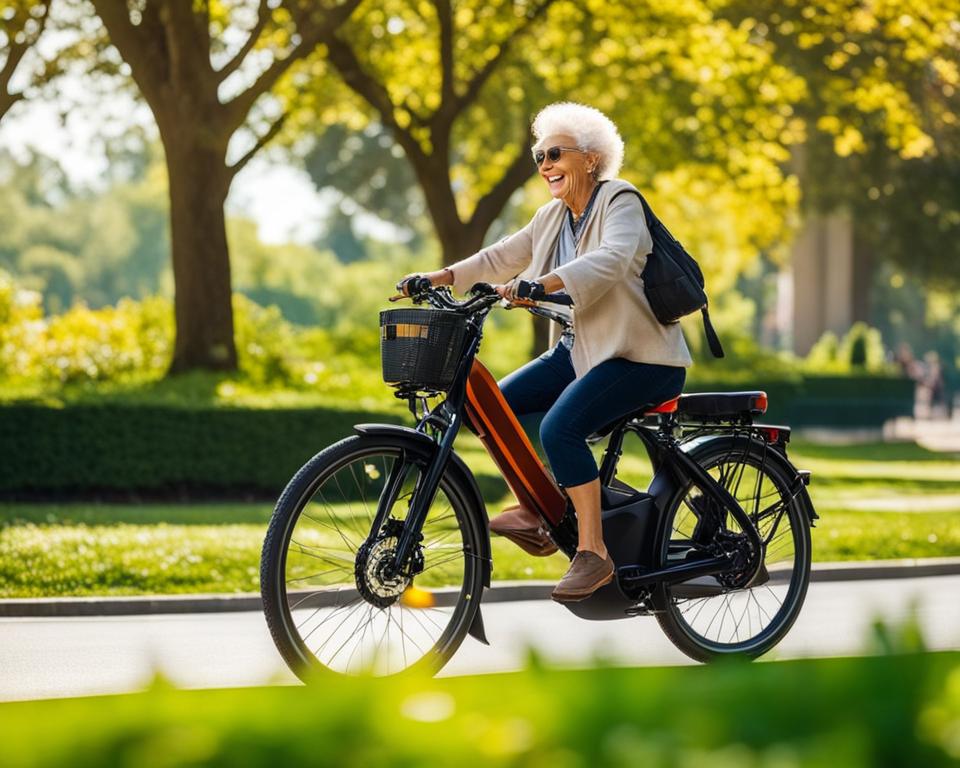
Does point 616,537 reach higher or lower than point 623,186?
lower

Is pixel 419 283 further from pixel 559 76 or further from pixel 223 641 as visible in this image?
pixel 559 76

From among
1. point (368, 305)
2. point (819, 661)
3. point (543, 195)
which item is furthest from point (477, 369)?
point (368, 305)

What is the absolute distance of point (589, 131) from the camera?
19.6 ft

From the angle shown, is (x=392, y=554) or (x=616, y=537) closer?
(x=392, y=554)

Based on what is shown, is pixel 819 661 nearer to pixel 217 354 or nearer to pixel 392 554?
pixel 392 554

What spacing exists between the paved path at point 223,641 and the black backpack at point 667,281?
118cm

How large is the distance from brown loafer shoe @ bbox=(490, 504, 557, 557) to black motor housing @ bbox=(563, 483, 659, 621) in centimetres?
22

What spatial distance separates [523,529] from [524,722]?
174 inches

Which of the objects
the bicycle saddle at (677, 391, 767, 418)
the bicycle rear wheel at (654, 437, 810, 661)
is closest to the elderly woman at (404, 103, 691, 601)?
the bicycle saddle at (677, 391, 767, 418)

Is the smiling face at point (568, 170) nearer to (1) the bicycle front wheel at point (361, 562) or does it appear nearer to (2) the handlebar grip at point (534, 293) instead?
(2) the handlebar grip at point (534, 293)

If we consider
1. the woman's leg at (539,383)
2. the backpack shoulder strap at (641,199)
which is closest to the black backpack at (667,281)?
the backpack shoulder strap at (641,199)

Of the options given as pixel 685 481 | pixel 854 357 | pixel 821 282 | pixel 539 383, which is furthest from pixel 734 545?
pixel 821 282

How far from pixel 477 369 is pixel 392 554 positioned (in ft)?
2.55

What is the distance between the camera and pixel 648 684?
1.87 meters
